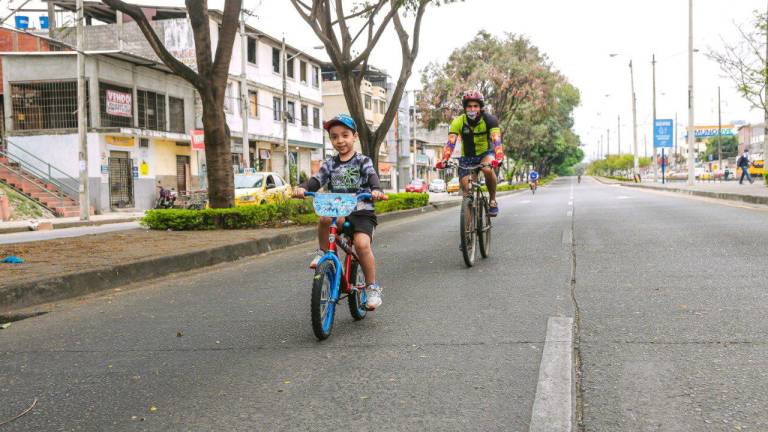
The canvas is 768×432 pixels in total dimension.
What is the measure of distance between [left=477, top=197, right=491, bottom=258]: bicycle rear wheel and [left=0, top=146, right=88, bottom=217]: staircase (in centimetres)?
2106

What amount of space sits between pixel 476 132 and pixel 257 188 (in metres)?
13.8

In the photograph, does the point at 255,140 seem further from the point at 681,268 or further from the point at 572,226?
the point at 681,268

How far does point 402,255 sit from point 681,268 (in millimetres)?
3523

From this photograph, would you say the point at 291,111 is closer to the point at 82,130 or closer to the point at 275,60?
the point at 275,60

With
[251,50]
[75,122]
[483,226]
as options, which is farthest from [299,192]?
[251,50]

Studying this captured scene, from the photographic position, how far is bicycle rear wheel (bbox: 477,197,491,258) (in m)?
7.47

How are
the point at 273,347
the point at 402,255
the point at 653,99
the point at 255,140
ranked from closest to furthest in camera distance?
the point at 273,347 → the point at 402,255 → the point at 255,140 → the point at 653,99

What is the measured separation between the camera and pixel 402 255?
8641mm

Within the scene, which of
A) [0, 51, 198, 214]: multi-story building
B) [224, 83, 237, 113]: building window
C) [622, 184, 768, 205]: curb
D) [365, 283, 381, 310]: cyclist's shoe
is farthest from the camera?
[224, 83, 237, 113]: building window

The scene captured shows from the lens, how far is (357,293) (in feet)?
15.8

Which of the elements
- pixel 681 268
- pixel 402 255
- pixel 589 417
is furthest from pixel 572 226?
pixel 589 417

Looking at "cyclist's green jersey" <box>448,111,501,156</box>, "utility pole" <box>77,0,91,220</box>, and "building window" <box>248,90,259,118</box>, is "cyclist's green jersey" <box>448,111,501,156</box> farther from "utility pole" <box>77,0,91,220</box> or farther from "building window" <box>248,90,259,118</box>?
"building window" <box>248,90,259,118</box>

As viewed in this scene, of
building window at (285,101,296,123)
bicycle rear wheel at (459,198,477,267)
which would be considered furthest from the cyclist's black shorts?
building window at (285,101,296,123)

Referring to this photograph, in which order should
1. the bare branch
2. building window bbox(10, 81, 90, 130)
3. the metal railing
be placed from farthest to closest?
building window bbox(10, 81, 90, 130) → the metal railing → the bare branch
